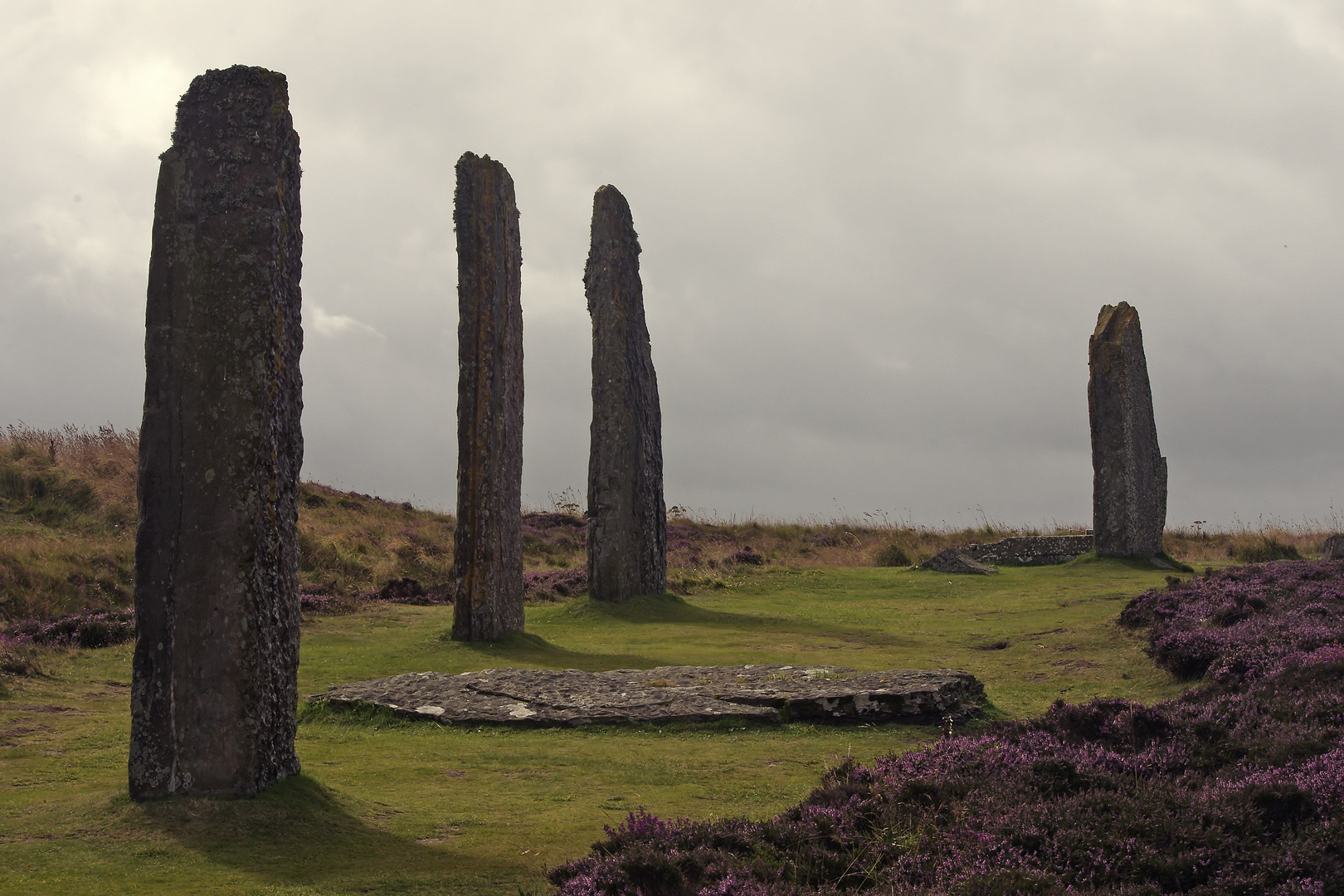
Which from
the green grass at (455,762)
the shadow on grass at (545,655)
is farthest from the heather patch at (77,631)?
the shadow on grass at (545,655)

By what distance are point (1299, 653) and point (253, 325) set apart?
8091mm

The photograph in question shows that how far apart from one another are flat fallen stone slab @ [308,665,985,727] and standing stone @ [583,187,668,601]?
756 centimetres

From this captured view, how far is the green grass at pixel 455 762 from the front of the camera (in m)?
5.31

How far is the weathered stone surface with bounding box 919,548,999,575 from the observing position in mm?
22562

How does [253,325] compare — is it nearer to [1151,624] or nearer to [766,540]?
[1151,624]

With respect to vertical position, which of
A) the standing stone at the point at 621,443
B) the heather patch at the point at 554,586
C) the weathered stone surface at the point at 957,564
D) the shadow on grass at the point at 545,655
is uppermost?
the standing stone at the point at 621,443

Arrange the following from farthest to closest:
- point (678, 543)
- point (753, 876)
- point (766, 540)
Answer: point (766, 540) → point (678, 543) → point (753, 876)

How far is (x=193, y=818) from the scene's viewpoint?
5.88 metres

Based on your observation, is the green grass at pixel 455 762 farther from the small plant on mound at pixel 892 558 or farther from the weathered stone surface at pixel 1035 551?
the small plant on mound at pixel 892 558

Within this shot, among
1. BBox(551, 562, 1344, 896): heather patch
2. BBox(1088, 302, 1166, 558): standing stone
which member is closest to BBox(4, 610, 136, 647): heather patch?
BBox(551, 562, 1344, 896): heather patch

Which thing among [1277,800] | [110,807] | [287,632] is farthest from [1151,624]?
[110,807]

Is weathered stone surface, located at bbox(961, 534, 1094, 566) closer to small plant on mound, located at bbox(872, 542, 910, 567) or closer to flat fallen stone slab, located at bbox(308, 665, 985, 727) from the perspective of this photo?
small plant on mound, located at bbox(872, 542, 910, 567)

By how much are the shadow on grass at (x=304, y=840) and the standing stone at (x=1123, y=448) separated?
20.1 metres

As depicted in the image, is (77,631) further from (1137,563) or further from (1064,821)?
(1137,563)
